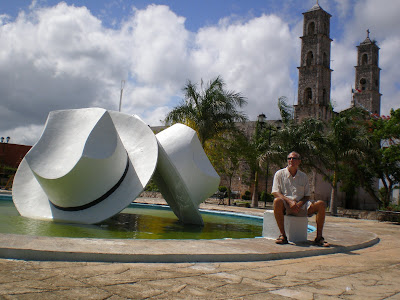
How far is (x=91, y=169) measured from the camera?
7.77 meters

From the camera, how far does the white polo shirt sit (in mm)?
5820

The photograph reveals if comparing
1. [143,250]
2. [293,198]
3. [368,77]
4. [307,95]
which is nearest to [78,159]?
[143,250]

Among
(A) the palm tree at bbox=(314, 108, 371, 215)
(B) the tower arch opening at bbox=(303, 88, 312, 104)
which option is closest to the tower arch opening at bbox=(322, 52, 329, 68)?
(B) the tower arch opening at bbox=(303, 88, 312, 104)

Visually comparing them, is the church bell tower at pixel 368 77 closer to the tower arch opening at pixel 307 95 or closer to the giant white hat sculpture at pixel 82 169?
the tower arch opening at pixel 307 95

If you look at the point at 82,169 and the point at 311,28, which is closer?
the point at 82,169

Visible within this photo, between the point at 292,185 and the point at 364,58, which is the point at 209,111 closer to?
the point at 292,185

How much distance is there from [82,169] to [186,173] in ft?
9.03

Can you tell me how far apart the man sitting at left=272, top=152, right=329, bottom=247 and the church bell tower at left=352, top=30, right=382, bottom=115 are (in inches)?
1672

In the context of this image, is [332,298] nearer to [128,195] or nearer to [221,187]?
[128,195]

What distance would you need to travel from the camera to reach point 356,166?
23.0 metres

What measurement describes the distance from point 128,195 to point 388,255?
4694 millimetres

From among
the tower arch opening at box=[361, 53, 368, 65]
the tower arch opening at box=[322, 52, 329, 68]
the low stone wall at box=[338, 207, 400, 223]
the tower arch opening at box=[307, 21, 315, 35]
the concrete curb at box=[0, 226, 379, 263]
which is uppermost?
the tower arch opening at box=[361, 53, 368, 65]

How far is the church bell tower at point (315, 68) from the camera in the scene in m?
34.3

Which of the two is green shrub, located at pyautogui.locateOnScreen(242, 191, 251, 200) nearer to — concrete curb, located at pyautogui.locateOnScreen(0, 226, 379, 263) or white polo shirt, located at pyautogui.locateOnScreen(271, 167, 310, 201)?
white polo shirt, located at pyautogui.locateOnScreen(271, 167, 310, 201)
